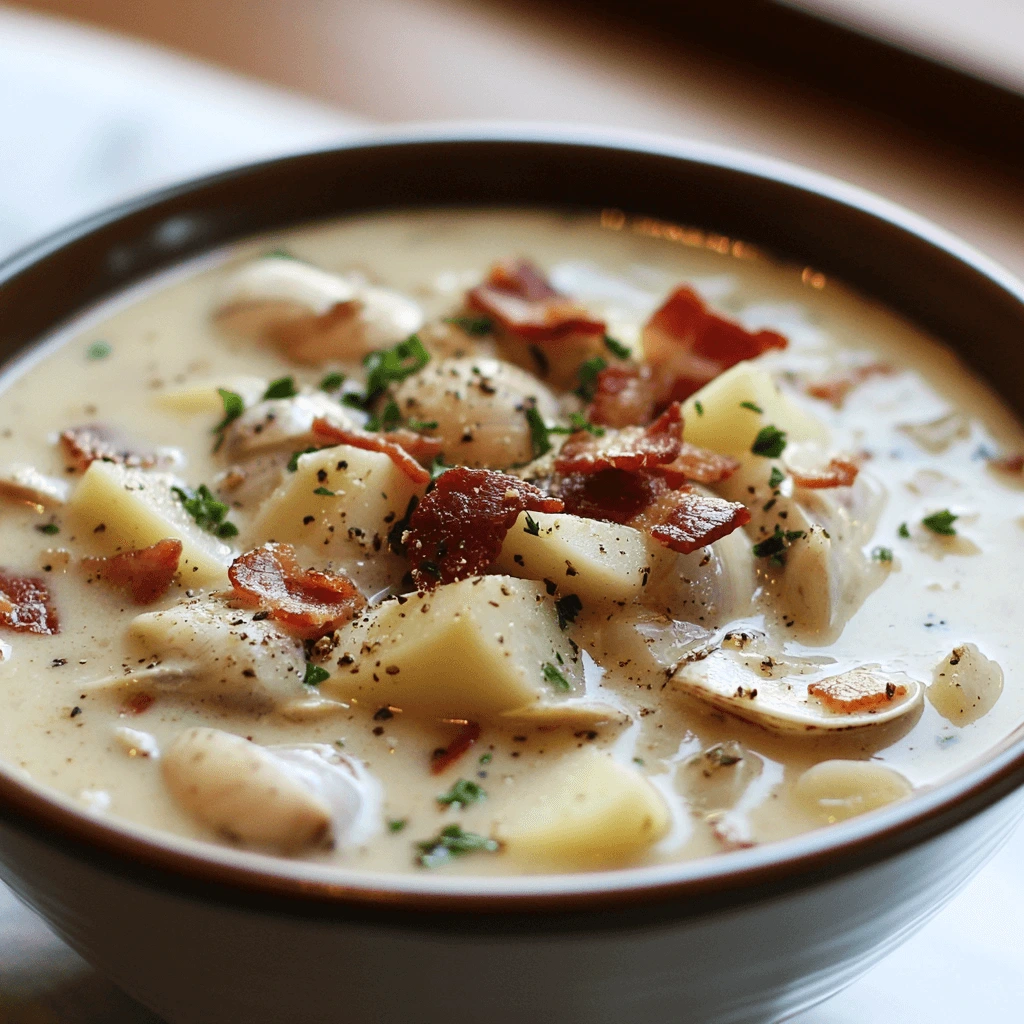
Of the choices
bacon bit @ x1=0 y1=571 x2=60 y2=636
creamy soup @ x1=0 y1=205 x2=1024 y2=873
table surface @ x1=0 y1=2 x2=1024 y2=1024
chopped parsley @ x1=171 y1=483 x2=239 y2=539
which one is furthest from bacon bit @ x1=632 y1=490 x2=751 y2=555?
table surface @ x1=0 y1=2 x2=1024 y2=1024

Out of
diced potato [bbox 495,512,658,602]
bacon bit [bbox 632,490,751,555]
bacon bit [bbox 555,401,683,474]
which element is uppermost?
bacon bit [bbox 555,401,683,474]

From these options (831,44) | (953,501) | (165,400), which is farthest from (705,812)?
(831,44)

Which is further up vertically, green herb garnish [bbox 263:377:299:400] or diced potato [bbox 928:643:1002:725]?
green herb garnish [bbox 263:377:299:400]

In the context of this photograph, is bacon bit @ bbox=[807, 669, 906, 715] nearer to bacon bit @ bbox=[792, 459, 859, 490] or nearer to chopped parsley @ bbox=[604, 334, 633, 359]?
bacon bit @ bbox=[792, 459, 859, 490]

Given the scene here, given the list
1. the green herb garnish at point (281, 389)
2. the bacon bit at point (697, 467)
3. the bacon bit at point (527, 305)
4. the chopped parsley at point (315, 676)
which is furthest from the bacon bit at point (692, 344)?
the chopped parsley at point (315, 676)

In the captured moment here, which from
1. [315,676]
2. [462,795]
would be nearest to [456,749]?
[462,795]

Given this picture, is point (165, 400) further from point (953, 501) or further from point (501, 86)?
point (501, 86)

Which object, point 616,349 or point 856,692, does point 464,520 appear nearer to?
point 856,692
